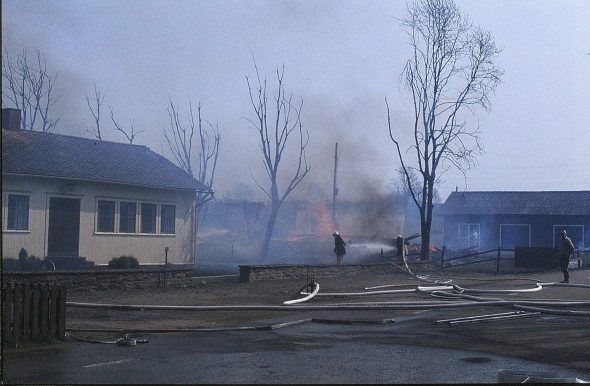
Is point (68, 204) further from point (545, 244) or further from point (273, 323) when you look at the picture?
point (545, 244)

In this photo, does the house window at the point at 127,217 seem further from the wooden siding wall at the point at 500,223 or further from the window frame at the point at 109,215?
the wooden siding wall at the point at 500,223

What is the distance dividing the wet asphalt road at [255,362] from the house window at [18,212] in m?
13.9

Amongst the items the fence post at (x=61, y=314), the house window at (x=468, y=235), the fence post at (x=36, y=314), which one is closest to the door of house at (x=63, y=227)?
the fence post at (x=61, y=314)

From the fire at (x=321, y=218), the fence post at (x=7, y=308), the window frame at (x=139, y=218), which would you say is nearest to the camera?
the fence post at (x=7, y=308)

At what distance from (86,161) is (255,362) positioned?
19450mm

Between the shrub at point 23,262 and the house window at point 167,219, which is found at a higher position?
the house window at point 167,219

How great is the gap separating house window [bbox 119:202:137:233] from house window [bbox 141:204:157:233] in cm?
46

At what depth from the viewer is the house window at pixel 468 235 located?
1855 inches

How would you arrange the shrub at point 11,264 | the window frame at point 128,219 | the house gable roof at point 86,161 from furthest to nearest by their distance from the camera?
1. the window frame at point 128,219
2. the house gable roof at point 86,161
3. the shrub at point 11,264

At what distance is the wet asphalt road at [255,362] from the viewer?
7.11m

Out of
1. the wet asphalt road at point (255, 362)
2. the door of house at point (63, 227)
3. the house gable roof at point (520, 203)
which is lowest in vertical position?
the wet asphalt road at point (255, 362)

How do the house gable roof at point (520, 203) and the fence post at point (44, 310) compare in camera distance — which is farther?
the house gable roof at point (520, 203)

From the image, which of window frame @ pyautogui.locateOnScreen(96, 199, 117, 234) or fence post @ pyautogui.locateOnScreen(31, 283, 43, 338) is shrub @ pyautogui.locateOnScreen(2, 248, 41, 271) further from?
fence post @ pyautogui.locateOnScreen(31, 283, 43, 338)

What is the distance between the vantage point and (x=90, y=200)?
24.4m
